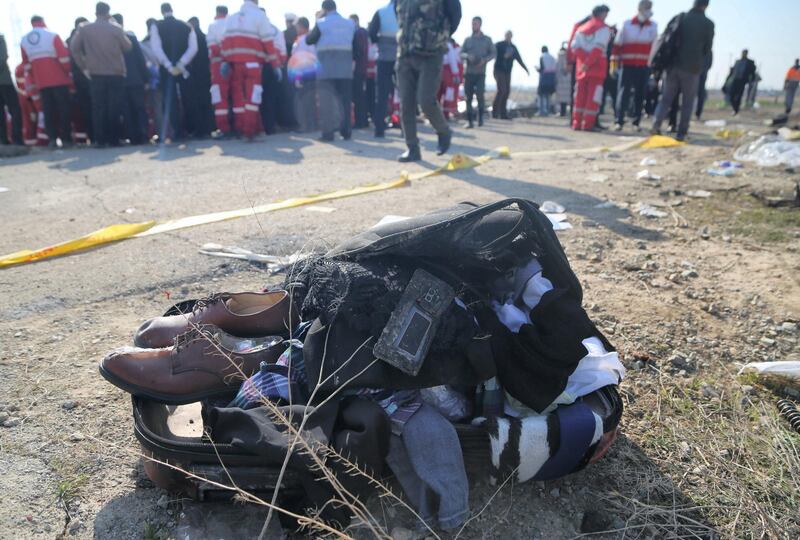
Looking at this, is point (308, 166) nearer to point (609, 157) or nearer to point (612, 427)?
point (609, 157)

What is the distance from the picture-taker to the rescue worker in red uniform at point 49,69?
25.4 ft

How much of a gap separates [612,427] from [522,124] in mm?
11168

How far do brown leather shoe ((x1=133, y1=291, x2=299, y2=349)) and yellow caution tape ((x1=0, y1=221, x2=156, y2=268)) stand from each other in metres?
1.86

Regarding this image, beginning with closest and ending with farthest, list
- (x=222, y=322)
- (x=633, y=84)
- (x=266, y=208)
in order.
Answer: (x=222, y=322)
(x=266, y=208)
(x=633, y=84)

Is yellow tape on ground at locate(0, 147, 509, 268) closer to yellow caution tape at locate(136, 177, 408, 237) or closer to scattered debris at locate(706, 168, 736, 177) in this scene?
yellow caution tape at locate(136, 177, 408, 237)

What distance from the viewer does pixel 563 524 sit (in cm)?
142

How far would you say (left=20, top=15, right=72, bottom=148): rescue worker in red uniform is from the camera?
7750mm

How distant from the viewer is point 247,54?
24.8 feet

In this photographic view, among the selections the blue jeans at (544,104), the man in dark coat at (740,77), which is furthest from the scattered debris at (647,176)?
the man in dark coat at (740,77)

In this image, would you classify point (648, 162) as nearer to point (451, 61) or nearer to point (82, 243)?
point (82, 243)

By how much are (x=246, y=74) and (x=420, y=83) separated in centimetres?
357

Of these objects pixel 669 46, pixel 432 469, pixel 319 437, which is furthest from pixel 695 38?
pixel 319 437

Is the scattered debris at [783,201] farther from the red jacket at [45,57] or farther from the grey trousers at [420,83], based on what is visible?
the red jacket at [45,57]

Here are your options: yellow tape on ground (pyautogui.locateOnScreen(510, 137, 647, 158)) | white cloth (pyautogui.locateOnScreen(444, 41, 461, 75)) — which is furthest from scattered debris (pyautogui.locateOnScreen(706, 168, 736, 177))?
white cloth (pyautogui.locateOnScreen(444, 41, 461, 75))
